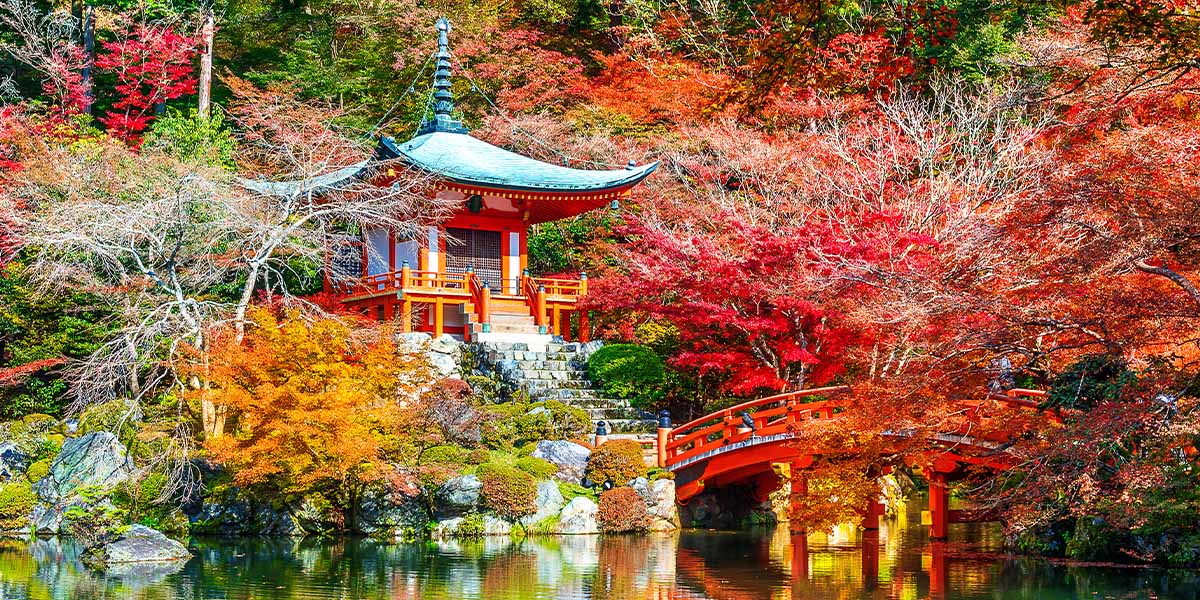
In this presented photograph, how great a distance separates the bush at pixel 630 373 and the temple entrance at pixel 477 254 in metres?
3.34

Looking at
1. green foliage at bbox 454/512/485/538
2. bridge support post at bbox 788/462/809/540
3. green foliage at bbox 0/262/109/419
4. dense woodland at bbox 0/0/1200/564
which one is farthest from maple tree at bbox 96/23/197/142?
bridge support post at bbox 788/462/809/540

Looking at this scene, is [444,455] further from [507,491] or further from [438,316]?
[438,316]

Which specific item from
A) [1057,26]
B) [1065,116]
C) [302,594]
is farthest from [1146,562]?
[1057,26]

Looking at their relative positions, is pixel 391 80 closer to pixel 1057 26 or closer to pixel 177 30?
pixel 177 30

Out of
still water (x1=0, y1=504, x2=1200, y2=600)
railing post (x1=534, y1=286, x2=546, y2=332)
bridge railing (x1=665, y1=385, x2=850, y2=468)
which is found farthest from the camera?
railing post (x1=534, y1=286, x2=546, y2=332)

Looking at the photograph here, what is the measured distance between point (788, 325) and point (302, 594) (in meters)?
8.42

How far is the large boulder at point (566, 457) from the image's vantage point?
15922mm

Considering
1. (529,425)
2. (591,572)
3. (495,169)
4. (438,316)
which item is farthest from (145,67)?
(591,572)

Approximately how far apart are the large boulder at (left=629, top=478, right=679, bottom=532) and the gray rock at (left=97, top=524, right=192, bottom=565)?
5.30 meters

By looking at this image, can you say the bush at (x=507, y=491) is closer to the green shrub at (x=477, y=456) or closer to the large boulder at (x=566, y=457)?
the green shrub at (x=477, y=456)

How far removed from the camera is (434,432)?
1606 cm

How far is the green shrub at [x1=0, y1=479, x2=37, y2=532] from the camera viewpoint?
16078 mm

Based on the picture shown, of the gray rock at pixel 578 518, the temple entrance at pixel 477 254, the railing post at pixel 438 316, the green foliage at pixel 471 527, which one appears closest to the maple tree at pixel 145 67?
the temple entrance at pixel 477 254

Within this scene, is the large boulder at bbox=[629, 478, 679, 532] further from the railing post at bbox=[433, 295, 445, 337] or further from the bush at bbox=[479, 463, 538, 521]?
the railing post at bbox=[433, 295, 445, 337]
